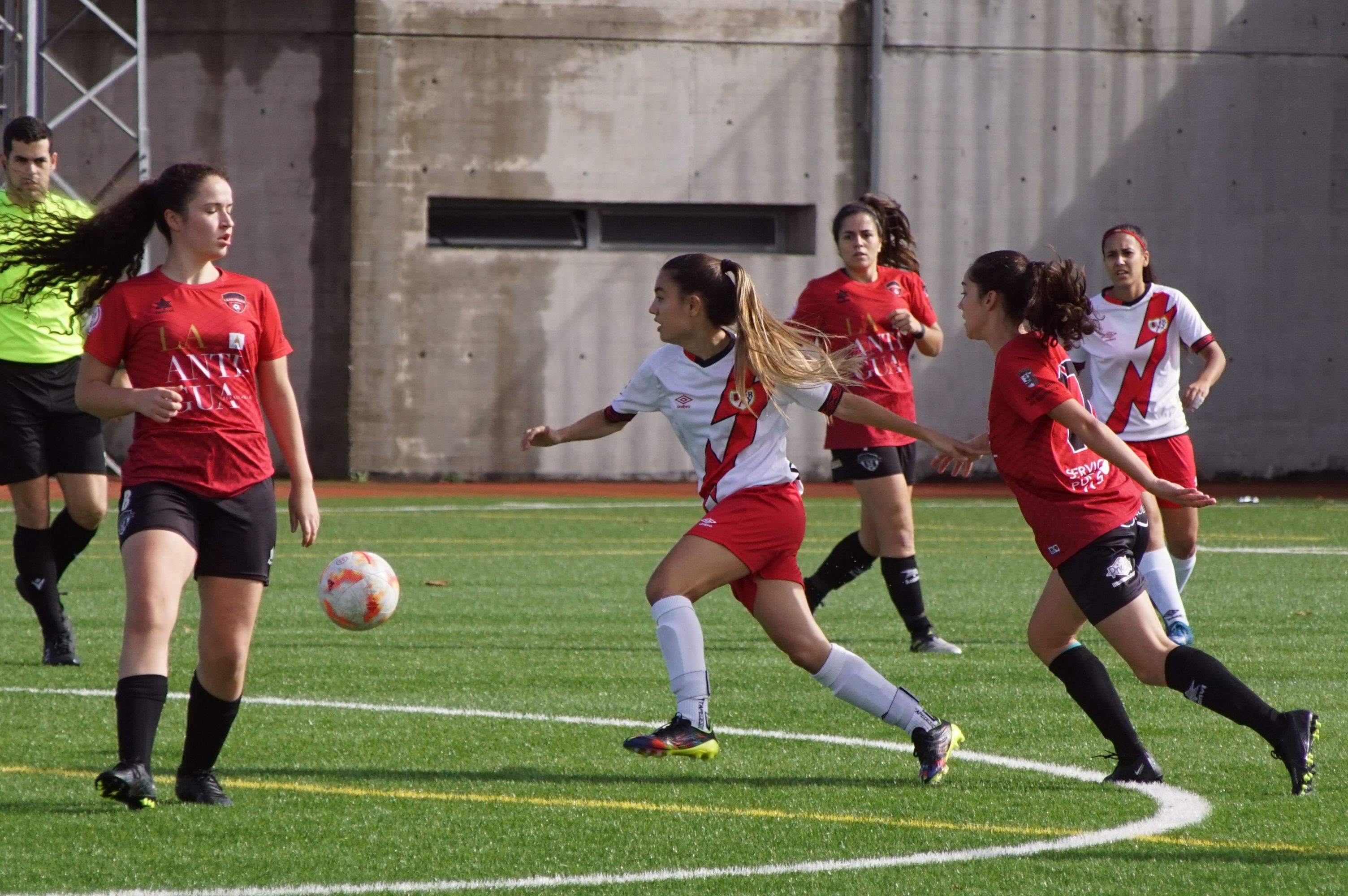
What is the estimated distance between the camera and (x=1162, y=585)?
8180 mm

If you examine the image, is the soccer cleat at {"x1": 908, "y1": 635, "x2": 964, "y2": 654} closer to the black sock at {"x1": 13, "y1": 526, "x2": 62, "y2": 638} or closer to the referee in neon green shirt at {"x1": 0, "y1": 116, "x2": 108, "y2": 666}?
the referee in neon green shirt at {"x1": 0, "y1": 116, "x2": 108, "y2": 666}

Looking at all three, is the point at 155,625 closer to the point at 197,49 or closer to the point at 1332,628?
the point at 1332,628

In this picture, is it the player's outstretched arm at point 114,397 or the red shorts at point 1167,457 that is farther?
the red shorts at point 1167,457

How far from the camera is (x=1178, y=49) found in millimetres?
21438

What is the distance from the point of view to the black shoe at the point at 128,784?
15.4 ft

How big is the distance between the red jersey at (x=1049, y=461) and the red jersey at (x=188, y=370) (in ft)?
6.92

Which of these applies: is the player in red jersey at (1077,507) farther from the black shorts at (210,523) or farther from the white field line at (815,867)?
the black shorts at (210,523)

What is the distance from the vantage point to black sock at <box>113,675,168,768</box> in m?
4.74

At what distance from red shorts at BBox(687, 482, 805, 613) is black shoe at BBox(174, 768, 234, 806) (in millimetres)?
1543

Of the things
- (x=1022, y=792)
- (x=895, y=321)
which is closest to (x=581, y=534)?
(x=895, y=321)

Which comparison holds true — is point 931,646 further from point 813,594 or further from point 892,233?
point 892,233

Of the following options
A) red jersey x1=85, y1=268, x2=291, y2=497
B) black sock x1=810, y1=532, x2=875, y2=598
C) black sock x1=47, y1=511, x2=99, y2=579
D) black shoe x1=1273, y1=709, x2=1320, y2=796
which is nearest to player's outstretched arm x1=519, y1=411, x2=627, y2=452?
red jersey x1=85, y1=268, x2=291, y2=497

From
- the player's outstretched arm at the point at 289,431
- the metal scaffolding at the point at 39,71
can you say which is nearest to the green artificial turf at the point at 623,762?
the player's outstretched arm at the point at 289,431

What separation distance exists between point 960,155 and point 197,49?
29.0ft
